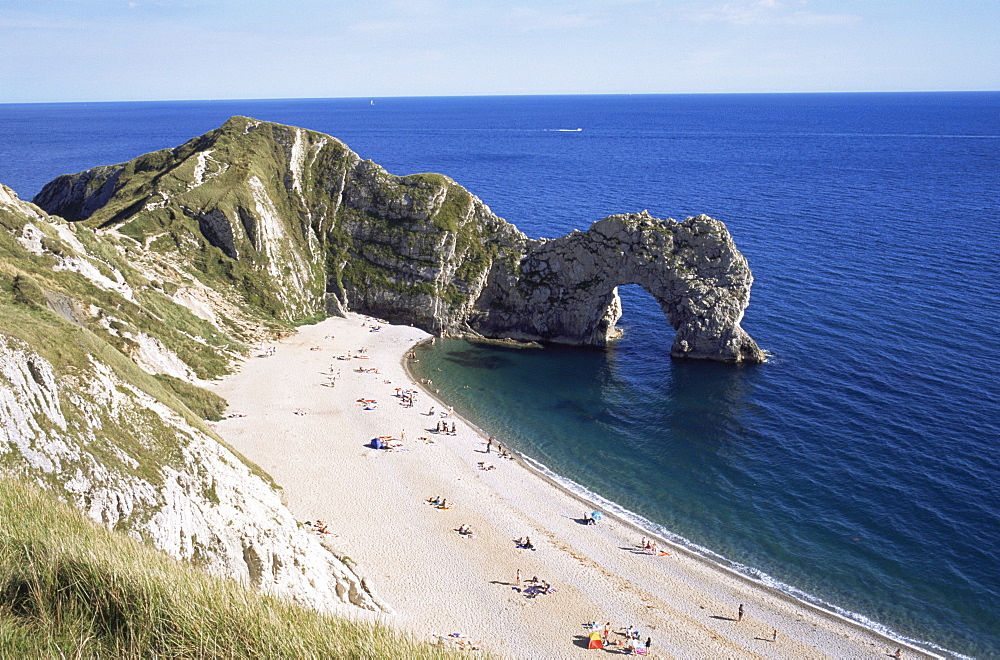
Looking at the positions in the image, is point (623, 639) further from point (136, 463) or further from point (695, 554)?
point (136, 463)

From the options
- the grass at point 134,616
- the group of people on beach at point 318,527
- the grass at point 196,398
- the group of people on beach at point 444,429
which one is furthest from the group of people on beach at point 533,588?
the grass at point 196,398

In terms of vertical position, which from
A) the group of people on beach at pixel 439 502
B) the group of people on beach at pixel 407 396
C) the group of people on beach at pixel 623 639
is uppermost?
the group of people on beach at pixel 407 396

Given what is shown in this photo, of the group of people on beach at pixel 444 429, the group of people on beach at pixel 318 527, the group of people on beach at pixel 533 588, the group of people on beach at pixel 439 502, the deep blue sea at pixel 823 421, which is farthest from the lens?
the group of people on beach at pixel 444 429

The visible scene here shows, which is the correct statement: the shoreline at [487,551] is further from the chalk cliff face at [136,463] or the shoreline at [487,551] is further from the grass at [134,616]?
the grass at [134,616]

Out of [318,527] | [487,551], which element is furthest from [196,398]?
[487,551]

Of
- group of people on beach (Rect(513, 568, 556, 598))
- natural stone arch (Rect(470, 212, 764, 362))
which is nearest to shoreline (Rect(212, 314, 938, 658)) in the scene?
group of people on beach (Rect(513, 568, 556, 598))

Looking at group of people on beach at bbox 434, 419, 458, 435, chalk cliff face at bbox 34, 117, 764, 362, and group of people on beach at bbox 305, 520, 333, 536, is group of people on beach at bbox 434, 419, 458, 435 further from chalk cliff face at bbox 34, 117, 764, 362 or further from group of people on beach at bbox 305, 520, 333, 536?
chalk cliff face at bbox 34, 117, 764, 362
